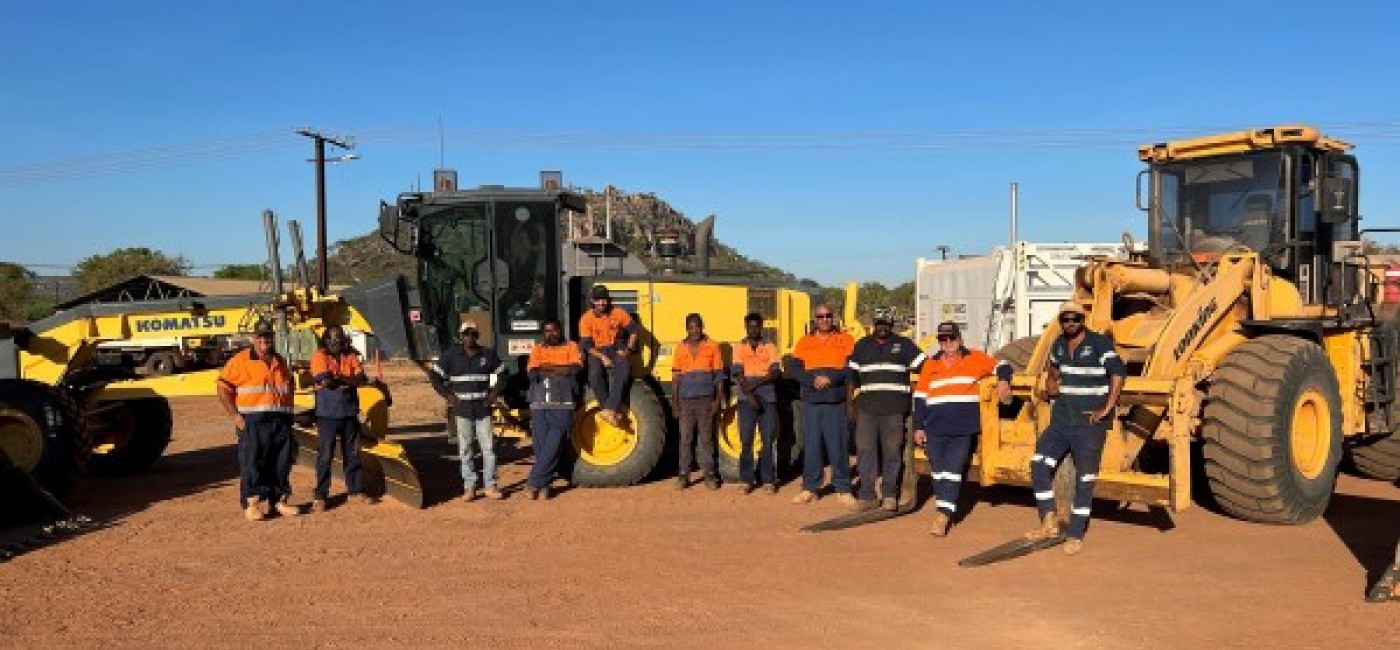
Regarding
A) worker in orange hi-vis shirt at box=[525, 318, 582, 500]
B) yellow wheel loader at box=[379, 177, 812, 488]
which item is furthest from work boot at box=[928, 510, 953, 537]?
worker in orange hi-vis shirt at box=[525, 318, 582, 500]

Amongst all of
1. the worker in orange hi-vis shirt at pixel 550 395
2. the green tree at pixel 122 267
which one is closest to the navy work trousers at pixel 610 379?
the worker in orange hi-vis shirt at pixel 550 395

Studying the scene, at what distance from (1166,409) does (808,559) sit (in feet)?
8.37

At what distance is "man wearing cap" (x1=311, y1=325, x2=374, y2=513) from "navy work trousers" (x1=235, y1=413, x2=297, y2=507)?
10.1 inches

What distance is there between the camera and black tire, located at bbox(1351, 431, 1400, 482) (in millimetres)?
9938

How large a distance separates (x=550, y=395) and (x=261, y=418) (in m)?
2.29

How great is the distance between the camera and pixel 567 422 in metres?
9.47

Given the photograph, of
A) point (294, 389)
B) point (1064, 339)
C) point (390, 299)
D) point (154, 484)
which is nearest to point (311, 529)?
point (294, 389)

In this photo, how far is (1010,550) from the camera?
22.9ft

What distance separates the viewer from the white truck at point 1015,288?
15914 mm

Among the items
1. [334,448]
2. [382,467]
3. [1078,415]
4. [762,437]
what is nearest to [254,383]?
[334,448]

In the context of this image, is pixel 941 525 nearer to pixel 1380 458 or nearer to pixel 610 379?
pixel 610 379

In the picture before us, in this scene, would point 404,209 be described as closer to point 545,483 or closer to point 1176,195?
point 545,483

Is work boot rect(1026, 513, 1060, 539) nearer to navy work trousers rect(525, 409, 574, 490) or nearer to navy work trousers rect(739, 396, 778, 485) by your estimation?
navy work trousers rect(739, 396, 778, 485)

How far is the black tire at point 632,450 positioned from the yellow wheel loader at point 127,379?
1499mm
